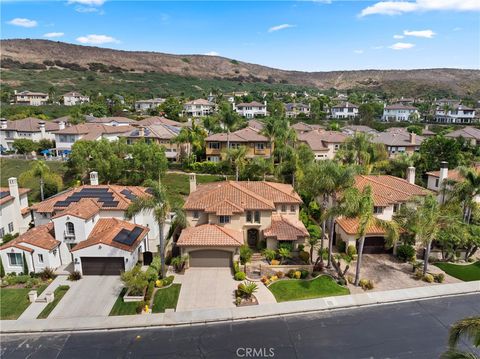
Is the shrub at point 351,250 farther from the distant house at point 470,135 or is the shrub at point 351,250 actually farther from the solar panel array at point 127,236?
the distant house at point 470,135

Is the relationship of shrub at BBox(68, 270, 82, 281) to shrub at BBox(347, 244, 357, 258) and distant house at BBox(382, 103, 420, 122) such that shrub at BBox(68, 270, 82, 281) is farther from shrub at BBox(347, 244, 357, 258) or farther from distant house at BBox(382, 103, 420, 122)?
distant house at BBox(382, 103, 420, 122)

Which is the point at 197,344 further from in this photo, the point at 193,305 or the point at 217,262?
the point at 217,262

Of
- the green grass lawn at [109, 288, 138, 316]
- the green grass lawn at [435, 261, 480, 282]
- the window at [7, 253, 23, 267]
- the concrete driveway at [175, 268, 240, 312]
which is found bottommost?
the green grass lawn at [435, 261, 480, 282]

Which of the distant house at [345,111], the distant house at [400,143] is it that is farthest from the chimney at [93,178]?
the distant house at [345,111]

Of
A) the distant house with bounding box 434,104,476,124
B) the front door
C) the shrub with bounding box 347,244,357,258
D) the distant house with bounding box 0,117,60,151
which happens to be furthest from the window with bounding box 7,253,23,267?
the distant house with bounding box 434,104,476,124

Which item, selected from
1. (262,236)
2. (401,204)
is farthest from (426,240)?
(262,236)

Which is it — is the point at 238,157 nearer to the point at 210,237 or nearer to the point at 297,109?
the point at 210,237

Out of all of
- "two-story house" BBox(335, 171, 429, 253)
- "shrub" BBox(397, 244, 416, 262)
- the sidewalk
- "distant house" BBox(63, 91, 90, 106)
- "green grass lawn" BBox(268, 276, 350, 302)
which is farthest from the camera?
"distant house" BBox(63, 91, 90, 106)
